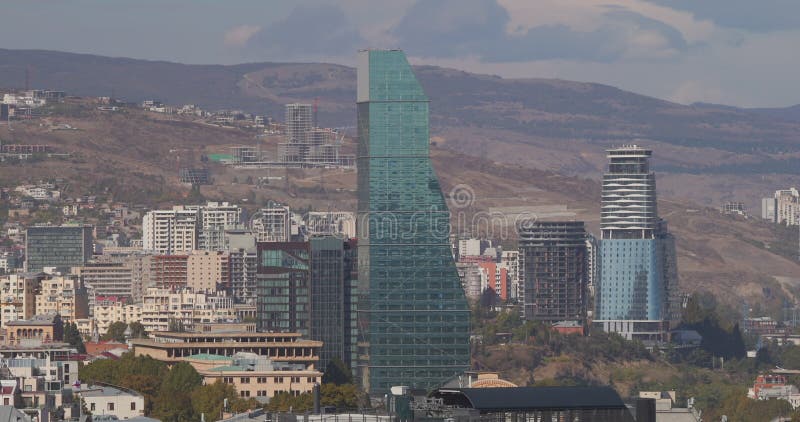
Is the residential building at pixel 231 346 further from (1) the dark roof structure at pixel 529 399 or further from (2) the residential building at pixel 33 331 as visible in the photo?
(1) the dark roof structure at pixel 529 399

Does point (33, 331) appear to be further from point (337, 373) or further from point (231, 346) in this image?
point (337, 373)

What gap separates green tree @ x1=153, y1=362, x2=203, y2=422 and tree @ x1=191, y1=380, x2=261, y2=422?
17.4 inches

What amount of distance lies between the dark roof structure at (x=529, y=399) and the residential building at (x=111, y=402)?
42611 mm

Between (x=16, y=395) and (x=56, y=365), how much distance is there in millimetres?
22093

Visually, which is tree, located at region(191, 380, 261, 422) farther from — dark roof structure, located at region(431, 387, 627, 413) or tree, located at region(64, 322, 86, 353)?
dark roof structure, located at region(431, 387, 627, 413)

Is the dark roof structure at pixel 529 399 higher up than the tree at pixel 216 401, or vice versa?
the dark roof structure at pixel 529 399

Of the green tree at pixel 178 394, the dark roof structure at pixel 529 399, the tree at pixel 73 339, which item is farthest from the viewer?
the tree at pixel 73 339

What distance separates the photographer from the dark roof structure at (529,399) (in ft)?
246

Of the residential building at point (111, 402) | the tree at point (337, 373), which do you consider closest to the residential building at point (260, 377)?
the tree at point (337, 373)

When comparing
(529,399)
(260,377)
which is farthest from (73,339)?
(529,399)

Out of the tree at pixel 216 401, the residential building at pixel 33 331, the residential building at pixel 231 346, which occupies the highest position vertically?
the residential building at pixel 33 331

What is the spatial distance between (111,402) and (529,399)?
48562 mm

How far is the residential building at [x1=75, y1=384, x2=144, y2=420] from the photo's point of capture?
4700 inches

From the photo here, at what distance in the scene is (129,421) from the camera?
3986 inches
